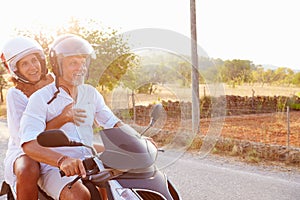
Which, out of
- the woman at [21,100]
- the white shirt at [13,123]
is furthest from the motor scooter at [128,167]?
the white shirt at [13,123]

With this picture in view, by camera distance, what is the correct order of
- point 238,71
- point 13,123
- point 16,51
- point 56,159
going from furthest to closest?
point 238,71 < point 16,51 < point 13,123 < point 56,159

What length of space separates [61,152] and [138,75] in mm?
789

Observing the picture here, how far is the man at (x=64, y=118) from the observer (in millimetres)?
1913

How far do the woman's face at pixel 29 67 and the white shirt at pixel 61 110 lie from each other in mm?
625

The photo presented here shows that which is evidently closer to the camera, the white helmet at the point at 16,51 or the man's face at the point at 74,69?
the man's face at the point at 74,69

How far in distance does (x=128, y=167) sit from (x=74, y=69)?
63 centimetres

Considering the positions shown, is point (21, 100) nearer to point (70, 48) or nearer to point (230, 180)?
point (70, 48)

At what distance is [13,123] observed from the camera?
8.30ft

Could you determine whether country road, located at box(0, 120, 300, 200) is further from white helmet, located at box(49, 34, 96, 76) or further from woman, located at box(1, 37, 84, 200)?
white helmet, located at box(49, 34, 96, 76)

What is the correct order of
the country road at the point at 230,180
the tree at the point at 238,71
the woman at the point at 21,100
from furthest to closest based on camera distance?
the tree at the point at 238,71 → the country road at the point at 230,180 → the woman at the point at 21,100

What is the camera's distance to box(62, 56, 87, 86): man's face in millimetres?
2117

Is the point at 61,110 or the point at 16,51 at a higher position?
the point at 16,51

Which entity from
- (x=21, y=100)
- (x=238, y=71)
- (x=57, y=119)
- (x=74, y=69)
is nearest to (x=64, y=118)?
(x=57, y=119)

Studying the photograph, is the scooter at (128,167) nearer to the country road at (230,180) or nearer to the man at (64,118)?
the man at (64,118)
